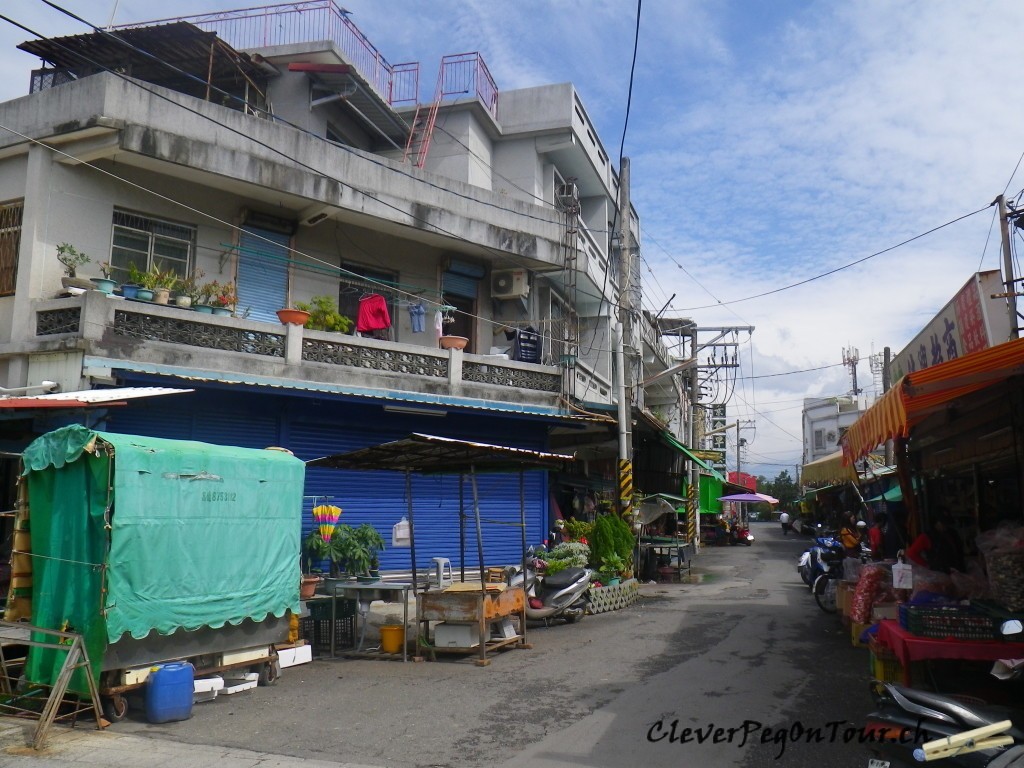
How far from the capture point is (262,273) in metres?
15.2

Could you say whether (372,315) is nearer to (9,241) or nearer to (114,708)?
(9,241)

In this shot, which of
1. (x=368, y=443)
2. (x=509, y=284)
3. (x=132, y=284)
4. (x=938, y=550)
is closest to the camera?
(x=938, y=550)

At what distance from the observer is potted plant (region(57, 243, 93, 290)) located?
1266cm

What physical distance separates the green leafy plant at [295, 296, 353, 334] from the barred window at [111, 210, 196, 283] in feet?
7.09

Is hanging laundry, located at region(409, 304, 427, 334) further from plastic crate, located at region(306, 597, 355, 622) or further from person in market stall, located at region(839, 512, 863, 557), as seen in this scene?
person in market stall, located at region(839, 512, 863, 557)

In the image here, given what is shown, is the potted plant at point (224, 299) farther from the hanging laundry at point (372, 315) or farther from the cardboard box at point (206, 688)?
the cardboard box at point (206, 688)

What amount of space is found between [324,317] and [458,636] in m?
7.16

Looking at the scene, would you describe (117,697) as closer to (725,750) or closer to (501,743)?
(501,743)

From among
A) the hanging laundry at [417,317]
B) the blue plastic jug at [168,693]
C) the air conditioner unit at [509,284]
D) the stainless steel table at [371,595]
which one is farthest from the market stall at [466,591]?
the air conditioner unit at [509,284]

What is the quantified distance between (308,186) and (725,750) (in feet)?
38.5

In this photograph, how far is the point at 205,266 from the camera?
14.5 metres

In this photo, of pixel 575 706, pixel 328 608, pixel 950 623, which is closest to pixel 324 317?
pixel 328 608

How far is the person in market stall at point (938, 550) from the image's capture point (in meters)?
9.03

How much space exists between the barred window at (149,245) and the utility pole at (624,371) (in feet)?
27.7
